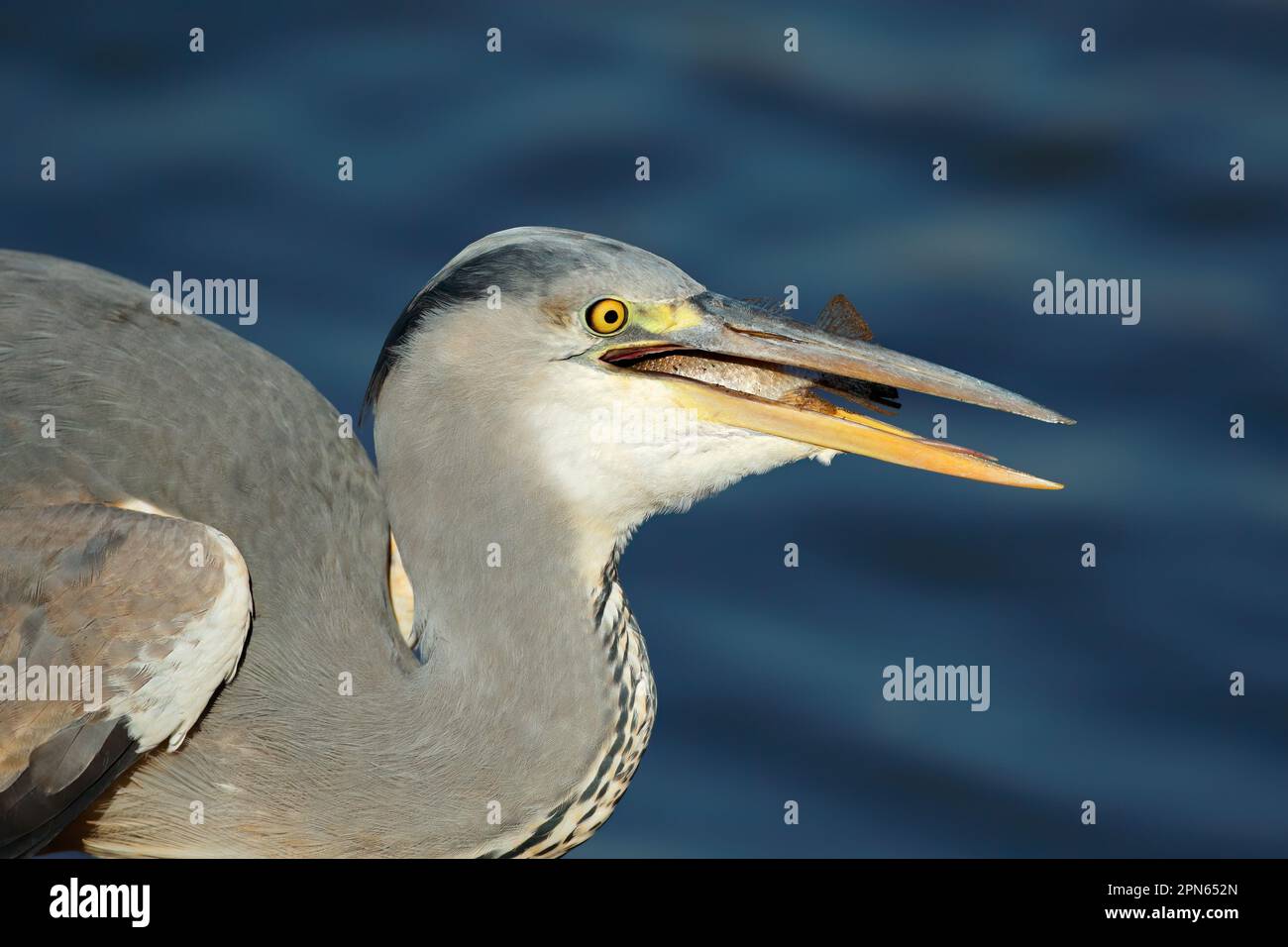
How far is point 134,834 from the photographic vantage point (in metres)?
3.89

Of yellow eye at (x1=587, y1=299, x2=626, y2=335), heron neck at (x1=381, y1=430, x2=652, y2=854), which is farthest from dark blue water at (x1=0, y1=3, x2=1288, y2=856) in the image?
yellow eye at (x1=587, y1=299, x2=626, y2=335)

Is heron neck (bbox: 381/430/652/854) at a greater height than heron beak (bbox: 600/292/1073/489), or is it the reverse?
heron beak (bbox: 600/292/1073/489)

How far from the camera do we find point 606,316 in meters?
3.57

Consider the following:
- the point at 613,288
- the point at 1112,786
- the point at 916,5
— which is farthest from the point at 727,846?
the point at 916,5

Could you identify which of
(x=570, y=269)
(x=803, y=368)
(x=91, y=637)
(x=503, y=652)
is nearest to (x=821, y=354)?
(x=803, y=368)

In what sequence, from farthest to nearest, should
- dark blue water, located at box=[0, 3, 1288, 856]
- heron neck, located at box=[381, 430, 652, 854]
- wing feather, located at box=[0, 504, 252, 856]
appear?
dark blue water, located at box=[0, 3, 1288, 856] → heron neck, located at box=[381, 430, 652, 854] → wing feather, located at box=[0, 504, 252, 856]

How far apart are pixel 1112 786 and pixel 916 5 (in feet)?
11.7

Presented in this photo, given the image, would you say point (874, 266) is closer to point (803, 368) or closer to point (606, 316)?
point (803, 368)

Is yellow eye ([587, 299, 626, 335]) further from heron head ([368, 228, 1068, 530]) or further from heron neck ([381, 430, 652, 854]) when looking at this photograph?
heron neck ([381, 430, 652, 854])

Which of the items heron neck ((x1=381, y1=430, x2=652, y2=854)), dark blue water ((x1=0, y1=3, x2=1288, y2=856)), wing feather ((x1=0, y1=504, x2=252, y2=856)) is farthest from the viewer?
dark blue water ((x1=0, y1=3, x2=1288, y2=856))

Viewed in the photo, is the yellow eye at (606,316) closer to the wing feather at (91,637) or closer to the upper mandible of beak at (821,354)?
the upper mandible of beak at (821,354)

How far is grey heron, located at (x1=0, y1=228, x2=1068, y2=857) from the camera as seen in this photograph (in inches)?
140

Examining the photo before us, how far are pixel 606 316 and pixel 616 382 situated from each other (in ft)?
0.42

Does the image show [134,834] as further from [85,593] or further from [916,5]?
[916,5]
